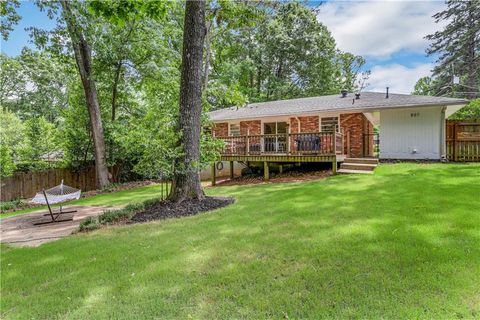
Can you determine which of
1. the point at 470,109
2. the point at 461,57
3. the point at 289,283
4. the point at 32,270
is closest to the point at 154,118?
the point at 32,270

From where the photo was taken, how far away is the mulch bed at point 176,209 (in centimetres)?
657

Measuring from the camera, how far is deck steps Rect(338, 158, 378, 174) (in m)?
11.2

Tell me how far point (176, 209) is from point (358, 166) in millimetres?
→ 7952

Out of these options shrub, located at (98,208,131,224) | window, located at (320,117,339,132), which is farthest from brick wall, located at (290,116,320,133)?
shrub, located at (98,208,131,224)

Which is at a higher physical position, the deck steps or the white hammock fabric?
the deck steps

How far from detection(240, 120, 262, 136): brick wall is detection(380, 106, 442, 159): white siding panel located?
669cm

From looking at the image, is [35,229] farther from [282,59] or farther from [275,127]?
[282,59]

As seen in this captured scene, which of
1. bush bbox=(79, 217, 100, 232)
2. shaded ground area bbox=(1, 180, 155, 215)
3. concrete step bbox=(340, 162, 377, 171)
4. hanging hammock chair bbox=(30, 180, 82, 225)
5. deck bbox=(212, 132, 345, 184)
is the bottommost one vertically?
shaded ground area bbox=(1, 180, 155, 215)

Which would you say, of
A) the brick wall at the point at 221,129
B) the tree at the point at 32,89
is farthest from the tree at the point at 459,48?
the tree at the point at 32,89

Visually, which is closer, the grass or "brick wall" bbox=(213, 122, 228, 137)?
the grass

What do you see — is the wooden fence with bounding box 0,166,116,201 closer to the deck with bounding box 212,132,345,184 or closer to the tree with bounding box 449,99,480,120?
the deck with bounding box 212,132,345,184

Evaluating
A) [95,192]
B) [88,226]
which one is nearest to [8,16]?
[95,192]

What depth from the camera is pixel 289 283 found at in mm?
3051

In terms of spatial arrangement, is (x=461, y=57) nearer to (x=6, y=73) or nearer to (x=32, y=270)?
(x=32, y=270)
